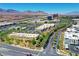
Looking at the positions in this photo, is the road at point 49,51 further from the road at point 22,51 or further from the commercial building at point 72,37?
the commercial building at point 72,37

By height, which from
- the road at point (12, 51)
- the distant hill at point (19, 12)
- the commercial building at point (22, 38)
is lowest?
the road at point (12, 51)

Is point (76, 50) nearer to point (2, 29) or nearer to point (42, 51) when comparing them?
point (42, 51)

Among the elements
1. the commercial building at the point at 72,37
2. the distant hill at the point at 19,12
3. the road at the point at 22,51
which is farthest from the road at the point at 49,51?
the distant hill at the point at 19,12

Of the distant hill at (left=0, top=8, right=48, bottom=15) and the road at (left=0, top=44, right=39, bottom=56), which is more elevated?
the distant hill at (left=0, top=8, right=48, bottom=15)

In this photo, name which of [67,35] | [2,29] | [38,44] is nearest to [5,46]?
[2,29]

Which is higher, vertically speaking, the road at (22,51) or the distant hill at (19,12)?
the distant hill at (19,12)

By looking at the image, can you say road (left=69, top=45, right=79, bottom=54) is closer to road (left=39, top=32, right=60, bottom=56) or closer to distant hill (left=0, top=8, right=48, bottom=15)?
road (left=39, top=32, right=60, bottom=56)

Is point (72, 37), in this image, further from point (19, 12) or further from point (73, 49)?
point (19, 12)

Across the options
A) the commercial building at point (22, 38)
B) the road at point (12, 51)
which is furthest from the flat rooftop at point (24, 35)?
the road at point (12, 51)

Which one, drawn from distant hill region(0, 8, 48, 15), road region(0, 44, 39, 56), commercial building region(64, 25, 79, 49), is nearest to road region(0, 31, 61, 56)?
road region(0, 44, 39, 56)
